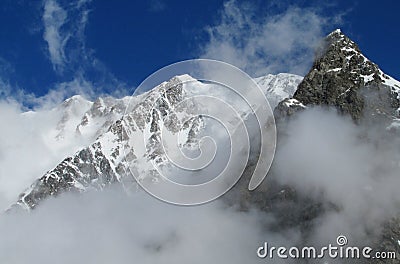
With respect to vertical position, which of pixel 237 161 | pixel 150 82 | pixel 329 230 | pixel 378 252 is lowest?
pixel 150 82

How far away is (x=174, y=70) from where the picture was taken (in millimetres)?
88000

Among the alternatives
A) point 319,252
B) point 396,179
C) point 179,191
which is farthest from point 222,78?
point 396,179

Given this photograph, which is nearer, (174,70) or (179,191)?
(174,70)

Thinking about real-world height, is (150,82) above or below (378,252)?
below

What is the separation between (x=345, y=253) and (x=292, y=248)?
67.4ft

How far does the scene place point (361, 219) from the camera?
7643 inches

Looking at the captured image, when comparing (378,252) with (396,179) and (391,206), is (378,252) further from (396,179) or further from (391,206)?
(396,179)

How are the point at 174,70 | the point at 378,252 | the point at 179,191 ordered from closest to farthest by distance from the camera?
1. the point at 174,70
2. the point at 378,252
3. the point at 179,191

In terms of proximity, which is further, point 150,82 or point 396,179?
point 396,179

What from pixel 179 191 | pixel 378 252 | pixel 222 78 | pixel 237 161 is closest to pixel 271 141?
pixel 237 161

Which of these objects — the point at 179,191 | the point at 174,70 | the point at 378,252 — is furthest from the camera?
the point at 179,191

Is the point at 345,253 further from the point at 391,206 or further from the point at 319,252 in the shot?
the point at 391,206

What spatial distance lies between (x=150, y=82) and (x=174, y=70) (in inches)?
161

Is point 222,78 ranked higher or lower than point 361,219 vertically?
→ lower
